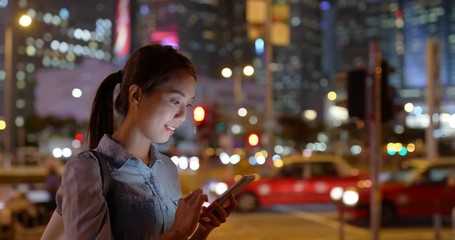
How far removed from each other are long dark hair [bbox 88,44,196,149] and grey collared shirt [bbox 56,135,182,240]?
0.64 feet

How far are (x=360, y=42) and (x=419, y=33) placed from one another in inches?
1933

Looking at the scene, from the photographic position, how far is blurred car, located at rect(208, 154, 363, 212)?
757 inches

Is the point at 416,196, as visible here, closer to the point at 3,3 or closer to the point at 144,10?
the point at 3,3

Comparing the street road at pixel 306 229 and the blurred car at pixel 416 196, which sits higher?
the blurred car at pixel 416 196

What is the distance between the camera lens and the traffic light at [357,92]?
411 inches

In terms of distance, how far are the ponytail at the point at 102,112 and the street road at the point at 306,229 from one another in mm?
10012

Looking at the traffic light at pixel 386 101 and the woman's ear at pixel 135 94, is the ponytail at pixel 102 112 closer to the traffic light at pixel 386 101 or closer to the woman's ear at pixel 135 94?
the woman's ear at pixel 135 94

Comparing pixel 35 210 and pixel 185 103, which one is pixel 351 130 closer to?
pixel 35 210

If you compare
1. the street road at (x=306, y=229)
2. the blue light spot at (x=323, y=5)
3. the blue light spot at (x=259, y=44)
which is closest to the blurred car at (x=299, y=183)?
the street road at (x=306, y=229)

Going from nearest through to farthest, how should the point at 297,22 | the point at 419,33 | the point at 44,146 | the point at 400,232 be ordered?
the point at 400,232 < the point at 44,146 < the point at 419,33 < the point at 297,22

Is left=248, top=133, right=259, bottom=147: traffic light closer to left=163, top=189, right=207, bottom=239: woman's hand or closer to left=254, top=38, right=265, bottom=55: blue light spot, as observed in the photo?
left=254, top=38, right=265, bottom=55: blue light spot

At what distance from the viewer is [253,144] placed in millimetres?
26422

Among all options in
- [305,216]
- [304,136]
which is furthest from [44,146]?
[305,216]

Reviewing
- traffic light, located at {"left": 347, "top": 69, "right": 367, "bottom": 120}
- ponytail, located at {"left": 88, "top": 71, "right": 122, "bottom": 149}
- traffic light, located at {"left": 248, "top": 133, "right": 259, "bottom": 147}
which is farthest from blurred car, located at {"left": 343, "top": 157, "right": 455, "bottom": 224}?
ponytail, located at {"left": 88, "top": 71, "right": 122, "bottom": 149}
